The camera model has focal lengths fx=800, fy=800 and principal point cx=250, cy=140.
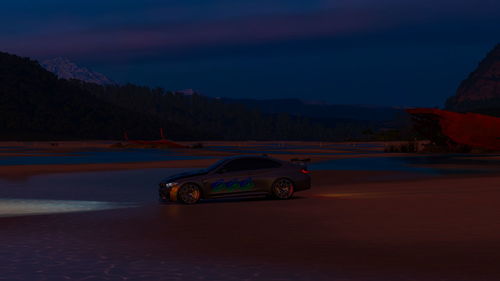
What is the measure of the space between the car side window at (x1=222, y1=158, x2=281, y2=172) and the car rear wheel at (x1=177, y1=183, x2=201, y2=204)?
1.02m

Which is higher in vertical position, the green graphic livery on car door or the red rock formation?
the red rock formation

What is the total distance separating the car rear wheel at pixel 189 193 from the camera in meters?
22.1

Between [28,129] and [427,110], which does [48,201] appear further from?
[28,129]

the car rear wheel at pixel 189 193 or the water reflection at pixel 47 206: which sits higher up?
the car rear wheel at pixel 189 193

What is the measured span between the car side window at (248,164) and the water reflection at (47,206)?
2.97m

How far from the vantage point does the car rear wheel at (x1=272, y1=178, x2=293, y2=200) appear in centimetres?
2312

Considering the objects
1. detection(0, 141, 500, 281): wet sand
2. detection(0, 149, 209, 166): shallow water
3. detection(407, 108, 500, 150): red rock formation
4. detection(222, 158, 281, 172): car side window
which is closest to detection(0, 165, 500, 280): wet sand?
detection(0, 141, 500, 281): wet sand

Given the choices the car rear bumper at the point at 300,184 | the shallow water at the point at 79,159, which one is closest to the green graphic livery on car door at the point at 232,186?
the car rear bumper at the point at 300,184

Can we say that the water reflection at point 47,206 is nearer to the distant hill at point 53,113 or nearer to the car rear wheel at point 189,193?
the car rear wheel at point 189,193

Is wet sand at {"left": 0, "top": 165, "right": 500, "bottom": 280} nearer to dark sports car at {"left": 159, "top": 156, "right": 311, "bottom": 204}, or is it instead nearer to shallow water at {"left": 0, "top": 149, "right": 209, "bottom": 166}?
dark sports car at {"left": 159, "top": 156, "right": 311, "bottom": 204}

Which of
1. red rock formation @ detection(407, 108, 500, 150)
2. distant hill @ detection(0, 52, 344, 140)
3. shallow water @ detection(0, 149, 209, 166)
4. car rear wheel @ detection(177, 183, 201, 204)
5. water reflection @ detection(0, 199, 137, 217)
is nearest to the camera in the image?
water reflection @ detection(0, 199, 137, 217)

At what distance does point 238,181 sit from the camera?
2255 centimetres

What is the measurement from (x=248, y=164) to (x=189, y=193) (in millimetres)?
1942

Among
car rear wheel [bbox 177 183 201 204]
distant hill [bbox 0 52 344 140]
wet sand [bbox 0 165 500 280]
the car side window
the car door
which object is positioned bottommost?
wet sand [bbox 0 165 500 280]
